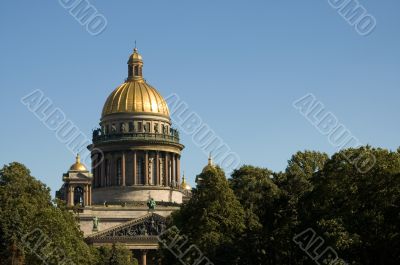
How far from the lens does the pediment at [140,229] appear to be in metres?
167

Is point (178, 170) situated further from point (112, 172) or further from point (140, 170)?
point (112, 172)

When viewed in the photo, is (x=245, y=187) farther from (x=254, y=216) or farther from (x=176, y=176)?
(x=176, y=176)

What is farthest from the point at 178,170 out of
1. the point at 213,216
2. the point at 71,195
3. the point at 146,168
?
the point at 213,216

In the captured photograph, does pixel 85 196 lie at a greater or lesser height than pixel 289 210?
greater

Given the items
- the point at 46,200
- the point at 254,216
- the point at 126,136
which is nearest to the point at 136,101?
the point at 126,136

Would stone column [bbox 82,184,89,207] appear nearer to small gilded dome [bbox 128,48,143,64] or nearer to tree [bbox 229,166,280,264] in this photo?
small gilded dome [bbox 128,48,143,64]

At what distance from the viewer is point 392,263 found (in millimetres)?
71938

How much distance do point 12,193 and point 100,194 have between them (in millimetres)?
80144

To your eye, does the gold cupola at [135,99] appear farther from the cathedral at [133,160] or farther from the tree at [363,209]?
the tree at [363,209]

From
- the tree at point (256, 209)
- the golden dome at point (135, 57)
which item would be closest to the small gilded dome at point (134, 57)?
the golden dome at point (135, 57)

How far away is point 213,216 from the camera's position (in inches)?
3469

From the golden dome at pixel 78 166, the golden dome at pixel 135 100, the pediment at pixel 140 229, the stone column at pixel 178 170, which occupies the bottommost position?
the pediment at pixel 140 229

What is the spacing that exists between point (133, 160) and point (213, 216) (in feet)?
304

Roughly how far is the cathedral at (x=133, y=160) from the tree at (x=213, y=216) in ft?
257
